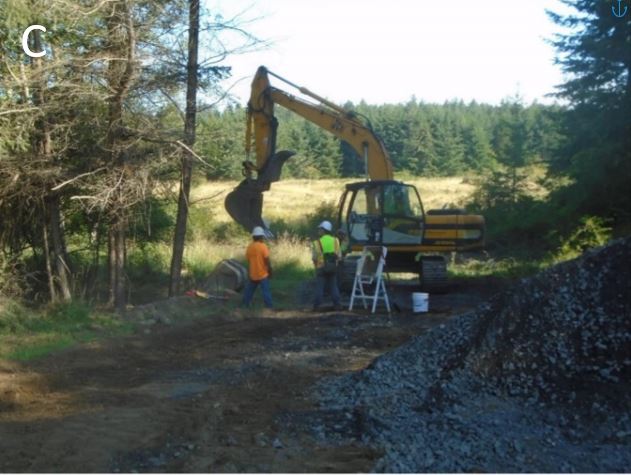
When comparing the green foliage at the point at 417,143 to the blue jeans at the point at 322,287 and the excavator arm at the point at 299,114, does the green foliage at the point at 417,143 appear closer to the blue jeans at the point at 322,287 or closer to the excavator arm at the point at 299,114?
the excavator arm at the point at 299,114

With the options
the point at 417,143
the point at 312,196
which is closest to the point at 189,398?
the point at 312,196

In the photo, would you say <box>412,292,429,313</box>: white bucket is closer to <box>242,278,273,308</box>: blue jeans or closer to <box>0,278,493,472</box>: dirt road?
<box>0,278,493,472</box>: dirt road

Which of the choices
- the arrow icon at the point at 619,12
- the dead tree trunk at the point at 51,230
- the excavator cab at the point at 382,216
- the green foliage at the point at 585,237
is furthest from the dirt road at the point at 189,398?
the green foliage at the point at 585,237

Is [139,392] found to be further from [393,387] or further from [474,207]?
[474,207]

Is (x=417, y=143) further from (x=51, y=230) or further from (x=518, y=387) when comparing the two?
(x=518, y=387)

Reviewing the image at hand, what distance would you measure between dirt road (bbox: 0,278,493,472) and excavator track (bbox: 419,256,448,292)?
14.1ft

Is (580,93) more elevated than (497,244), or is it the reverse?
(580,93)

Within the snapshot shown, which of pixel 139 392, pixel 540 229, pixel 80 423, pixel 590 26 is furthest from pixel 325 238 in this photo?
pixel 540 229

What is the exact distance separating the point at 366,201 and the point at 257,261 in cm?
394

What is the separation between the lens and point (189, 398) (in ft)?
29.6

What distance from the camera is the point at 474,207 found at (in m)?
35.5

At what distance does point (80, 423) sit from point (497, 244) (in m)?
26.5

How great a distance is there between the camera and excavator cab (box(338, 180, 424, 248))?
62.6 ft

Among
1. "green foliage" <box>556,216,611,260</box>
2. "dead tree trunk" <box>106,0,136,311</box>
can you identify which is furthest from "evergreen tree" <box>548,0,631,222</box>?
"dead tree trunk" <box>106,0,136,311</box>
